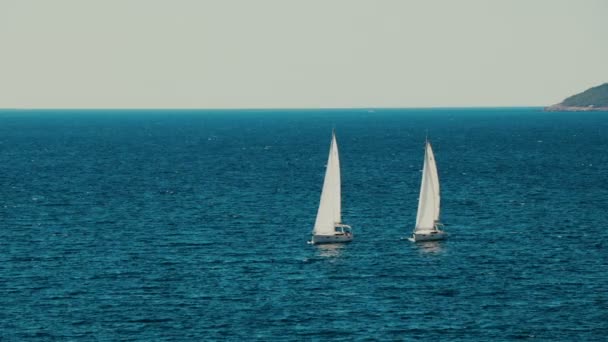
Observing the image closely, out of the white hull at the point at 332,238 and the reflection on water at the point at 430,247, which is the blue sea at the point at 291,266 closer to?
the reflection on water at the point at 430,247

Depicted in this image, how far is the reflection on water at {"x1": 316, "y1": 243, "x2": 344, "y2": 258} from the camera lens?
3875 inches

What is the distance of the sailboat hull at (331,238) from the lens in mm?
103438

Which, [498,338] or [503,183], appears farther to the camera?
[503,183]

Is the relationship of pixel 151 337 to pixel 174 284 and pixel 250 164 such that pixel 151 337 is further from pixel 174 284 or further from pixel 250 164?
pixel 250 164

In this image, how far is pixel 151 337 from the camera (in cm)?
6944

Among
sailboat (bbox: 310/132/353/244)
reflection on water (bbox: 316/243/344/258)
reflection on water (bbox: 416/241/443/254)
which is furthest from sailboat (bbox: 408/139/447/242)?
reflection on water (bbox: 316/243/344/258)

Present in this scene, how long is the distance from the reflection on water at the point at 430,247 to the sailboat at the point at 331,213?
736 centimetres

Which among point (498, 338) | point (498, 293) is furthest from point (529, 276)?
point (498, 338)

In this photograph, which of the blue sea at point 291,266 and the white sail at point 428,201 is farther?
the white sail at point 428,201

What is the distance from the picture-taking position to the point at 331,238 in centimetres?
10388

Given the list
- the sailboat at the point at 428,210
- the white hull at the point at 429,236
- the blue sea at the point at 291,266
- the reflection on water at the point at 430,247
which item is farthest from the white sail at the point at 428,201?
the blue sea at the point at 291,266

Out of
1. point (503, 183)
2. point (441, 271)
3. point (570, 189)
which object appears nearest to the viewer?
point (441, 271)

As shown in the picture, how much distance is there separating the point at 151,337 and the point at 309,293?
16.7m

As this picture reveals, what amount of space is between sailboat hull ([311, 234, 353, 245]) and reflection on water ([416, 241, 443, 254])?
289 inches
